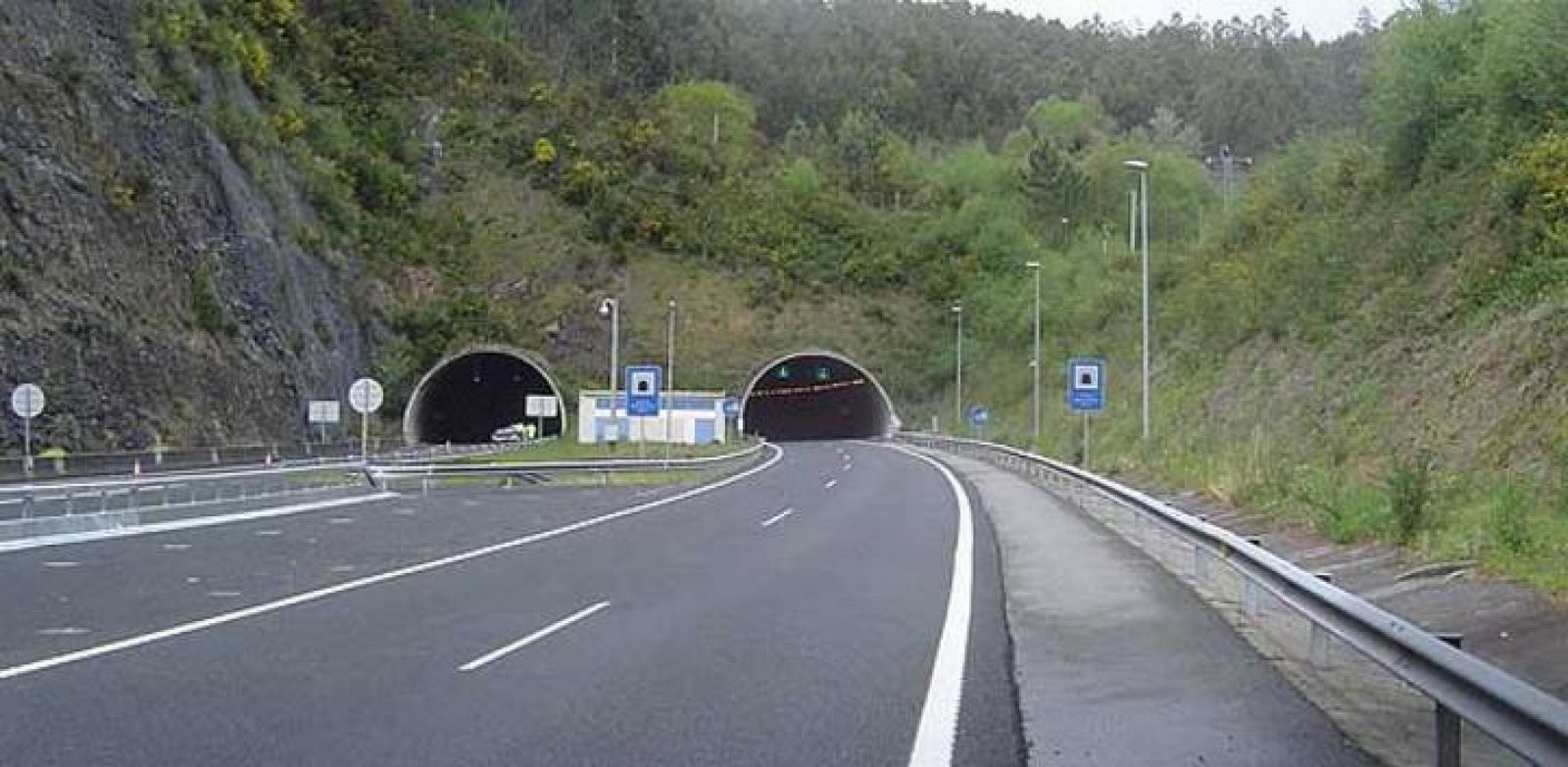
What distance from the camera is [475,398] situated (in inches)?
3863

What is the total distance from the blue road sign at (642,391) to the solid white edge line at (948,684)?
99.9ft

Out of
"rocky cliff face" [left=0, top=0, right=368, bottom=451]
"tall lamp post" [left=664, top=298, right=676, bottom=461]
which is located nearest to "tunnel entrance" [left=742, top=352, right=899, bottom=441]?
"tall lamp post" [left=664, top=298, right=676, bottom=461]

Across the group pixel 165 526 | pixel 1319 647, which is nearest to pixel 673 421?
pixel 165 526

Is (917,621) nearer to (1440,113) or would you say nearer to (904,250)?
(1440,113)

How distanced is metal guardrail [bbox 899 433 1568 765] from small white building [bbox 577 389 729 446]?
186 feet

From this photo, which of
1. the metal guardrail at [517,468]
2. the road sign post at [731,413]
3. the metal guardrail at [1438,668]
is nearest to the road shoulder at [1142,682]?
the metal guardrail at [1438,668]

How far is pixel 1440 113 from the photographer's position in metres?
40.6

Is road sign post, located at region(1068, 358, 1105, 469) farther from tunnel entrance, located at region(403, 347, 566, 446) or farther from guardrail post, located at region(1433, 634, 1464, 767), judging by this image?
tunnel entrance, located at region(403, 347, 566, 446)

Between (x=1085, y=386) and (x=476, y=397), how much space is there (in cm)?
6099

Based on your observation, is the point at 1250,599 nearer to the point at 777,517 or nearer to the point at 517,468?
the point at 777,517

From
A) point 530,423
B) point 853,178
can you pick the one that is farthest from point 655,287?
point 853,178

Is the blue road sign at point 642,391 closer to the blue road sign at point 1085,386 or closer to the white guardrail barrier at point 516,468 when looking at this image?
the white guardrail barrier at point 516,468

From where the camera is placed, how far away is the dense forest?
1152 inches

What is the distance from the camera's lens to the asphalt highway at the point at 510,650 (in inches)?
345
